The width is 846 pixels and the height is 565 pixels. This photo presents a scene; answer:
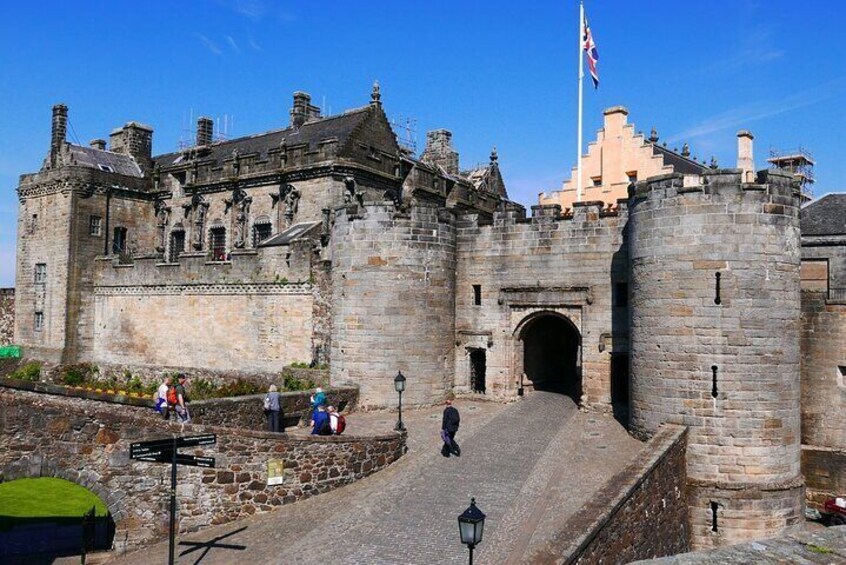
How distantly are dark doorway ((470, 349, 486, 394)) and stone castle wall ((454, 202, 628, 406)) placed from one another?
0.30 m

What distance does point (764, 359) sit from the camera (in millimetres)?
→ 17828

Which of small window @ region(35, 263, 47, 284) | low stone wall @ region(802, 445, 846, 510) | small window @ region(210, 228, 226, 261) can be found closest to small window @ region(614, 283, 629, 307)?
low stone wall @ region(802, 445, 846, 510)

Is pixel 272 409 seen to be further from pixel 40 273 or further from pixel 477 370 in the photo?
pixel 40 273

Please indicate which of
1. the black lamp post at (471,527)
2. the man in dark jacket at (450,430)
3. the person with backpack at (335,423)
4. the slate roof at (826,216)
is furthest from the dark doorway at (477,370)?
the black lamp post at (471,527)

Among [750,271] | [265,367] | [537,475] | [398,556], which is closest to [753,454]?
[750,271]

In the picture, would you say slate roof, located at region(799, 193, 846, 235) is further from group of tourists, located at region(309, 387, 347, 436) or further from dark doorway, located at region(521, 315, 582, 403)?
group of tourists, located at region(309, 387, 347, 436)

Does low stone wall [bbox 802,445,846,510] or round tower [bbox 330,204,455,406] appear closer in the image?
low stone wall [bbox 802,445,846,510]

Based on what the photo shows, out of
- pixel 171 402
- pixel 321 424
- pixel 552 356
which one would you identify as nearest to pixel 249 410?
pixel 321 424

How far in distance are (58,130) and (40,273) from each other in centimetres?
750

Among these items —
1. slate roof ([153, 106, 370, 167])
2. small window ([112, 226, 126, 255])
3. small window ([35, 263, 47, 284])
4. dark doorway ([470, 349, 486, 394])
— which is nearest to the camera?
dark doorway ([470, 349, 486, 394])

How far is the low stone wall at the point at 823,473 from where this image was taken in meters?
20.8

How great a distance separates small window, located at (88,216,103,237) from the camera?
116 ft

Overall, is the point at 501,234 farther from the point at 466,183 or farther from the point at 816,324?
the point at 466,183

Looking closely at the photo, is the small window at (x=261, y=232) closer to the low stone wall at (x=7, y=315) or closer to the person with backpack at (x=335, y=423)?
the low stone wall at (x=7, y=315)
